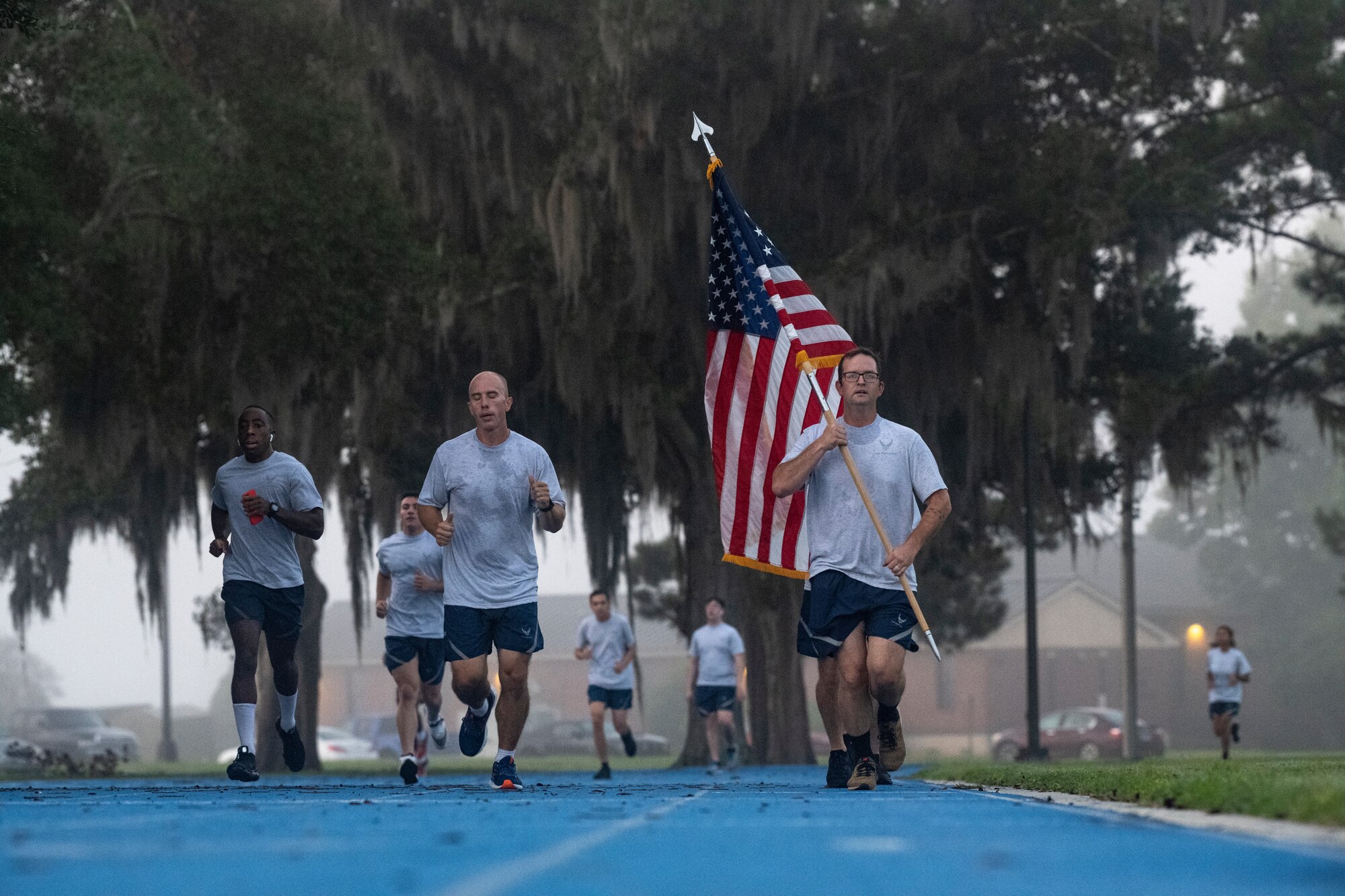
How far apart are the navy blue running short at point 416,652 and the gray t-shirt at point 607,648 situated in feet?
15.2

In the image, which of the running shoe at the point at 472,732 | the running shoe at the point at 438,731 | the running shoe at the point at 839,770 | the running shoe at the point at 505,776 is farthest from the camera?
the running shoe at the point at 438,731

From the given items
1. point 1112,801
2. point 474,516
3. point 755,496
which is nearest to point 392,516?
point 755,496

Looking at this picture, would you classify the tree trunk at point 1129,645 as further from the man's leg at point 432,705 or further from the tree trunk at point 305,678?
the man's leg at point 432,705

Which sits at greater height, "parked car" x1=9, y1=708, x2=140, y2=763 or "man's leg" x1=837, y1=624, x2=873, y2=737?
"man's leg" x1=837, y1=624, x2=873, y2=737

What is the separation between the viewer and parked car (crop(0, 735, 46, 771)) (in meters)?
28.8

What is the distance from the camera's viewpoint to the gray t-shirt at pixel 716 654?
20.0m

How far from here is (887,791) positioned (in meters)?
9.18

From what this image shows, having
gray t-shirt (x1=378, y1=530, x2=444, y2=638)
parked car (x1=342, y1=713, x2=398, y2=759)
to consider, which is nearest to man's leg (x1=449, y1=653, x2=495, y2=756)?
gray t-shirt (x1=378, y1=530, x2=444, y2=638)

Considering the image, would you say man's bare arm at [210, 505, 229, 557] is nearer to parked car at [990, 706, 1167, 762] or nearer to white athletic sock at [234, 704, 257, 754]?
white athletic sock at [234, 704, 257, 754]

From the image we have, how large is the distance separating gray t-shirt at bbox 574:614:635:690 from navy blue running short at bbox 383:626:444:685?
15.2ft

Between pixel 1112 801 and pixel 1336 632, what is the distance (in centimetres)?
6219

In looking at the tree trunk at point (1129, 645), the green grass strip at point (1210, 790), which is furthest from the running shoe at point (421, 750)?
the tree trunk at point (1129, 645)

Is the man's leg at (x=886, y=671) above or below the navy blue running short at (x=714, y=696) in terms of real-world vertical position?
above

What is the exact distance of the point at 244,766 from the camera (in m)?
10.6
